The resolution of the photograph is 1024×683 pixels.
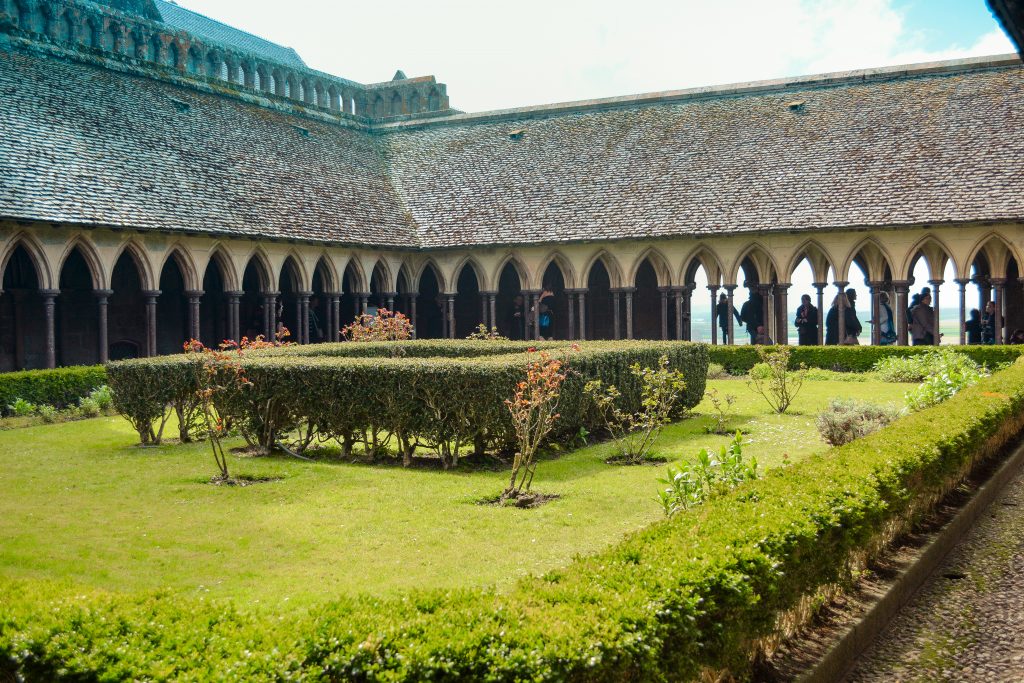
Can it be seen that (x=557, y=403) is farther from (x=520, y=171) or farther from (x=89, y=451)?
(x=520, y=171)

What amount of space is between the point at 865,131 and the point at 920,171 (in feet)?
7.79

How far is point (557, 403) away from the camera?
36.7ft

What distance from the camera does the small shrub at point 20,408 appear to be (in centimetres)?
1582

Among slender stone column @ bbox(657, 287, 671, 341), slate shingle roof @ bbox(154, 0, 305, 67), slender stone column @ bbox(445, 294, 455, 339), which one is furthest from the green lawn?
slate shingle roof @ bbox(154, 0, 305, 67)

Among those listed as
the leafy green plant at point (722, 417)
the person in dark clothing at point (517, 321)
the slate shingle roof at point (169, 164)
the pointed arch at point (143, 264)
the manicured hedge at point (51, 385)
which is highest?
the slate shingle roof at point (169, 164)

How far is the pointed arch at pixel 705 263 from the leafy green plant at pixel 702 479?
64.2ft

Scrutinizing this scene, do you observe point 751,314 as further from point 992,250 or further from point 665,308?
point 992,250

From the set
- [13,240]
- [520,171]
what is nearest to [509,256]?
[520,171]

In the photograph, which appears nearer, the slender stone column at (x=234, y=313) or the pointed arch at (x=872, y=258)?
the slender stone column at (x=234, y=313)

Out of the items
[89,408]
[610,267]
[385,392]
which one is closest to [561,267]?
[610,267]

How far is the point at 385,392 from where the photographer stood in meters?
10.9

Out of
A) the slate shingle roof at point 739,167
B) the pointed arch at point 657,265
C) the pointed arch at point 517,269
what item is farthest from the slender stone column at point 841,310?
the pointed arch at point 517,269

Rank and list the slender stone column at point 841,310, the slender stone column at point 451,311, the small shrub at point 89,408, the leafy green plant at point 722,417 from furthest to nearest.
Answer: the slender stone column at point 451,311
the slender stone column at point 841,310
the small shrub at point 89,408
the leafy green plant at point 722,417

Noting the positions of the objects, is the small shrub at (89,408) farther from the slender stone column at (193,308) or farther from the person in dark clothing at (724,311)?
the person in dark clothing at (724,311)
